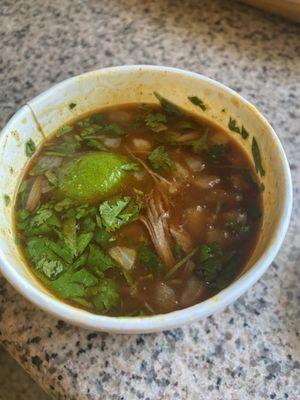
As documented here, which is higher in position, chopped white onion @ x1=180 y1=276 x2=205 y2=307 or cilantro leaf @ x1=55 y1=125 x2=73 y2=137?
cilantro leaf @ x1=55 y1=125 x2=73 y2=137

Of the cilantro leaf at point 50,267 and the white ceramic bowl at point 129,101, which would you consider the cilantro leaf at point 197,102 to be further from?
the cilantro leaf at point 50,267

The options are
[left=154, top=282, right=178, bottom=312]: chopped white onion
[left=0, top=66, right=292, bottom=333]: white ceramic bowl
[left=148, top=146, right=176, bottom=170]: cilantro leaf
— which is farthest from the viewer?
[left=148, top=146, right=176, bottom=170]: cilantro leaf

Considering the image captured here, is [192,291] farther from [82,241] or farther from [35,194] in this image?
[35,194]

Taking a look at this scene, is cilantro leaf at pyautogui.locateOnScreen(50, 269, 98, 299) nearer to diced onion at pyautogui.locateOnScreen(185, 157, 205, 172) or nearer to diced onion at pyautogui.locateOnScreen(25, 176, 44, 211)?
diced onion at pyautogui.locateOnScreen(25, 176, 44, 211)

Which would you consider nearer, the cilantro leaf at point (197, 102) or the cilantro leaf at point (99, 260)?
the cilantro leaf at point (99, 260)

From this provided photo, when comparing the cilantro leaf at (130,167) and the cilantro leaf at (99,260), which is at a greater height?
the cilantro leaf at (130,167)

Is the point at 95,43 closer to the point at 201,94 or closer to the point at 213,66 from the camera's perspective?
the point at 213,66

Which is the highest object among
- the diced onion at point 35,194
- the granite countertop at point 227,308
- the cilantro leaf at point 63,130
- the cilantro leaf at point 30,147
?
the cilantro leaf at point 30,147

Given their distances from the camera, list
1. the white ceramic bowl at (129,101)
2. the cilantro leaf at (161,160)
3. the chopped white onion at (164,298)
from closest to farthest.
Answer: the white ceramic bowl at (129,101) → the chopped white onion at (164,298) → the cilantro leaf at (161,160)

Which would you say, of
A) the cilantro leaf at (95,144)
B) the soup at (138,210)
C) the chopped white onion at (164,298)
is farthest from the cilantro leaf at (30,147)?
the chopped white onion at (164,298)

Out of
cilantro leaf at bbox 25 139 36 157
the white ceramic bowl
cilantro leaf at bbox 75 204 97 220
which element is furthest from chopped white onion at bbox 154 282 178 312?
cilantro leaf at bbox 25 139 36 157
